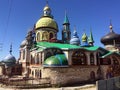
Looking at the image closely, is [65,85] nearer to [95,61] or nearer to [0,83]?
[95,61]

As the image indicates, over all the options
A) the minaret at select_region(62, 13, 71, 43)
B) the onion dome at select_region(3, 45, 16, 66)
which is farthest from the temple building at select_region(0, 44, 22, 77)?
the minaret at select_region(62, 13, 71, 43)

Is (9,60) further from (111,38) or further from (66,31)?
(111,38)

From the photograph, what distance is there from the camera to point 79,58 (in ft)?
83.3

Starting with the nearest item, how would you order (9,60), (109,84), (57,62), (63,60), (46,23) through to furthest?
1. (109,84)
2. (57,62)
3. (63,60)
4. (9,60)
5. (46,23)

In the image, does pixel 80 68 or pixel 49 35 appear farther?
pixel 49 35

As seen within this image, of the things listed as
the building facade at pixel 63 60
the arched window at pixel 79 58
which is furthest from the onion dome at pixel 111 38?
the arched window at pixel 79 58

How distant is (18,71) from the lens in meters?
32.6

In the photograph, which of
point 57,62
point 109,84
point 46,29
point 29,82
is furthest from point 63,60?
point 46,29

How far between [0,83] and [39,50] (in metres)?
7.90

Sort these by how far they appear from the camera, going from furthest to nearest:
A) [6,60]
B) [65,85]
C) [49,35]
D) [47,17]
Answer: [47,17] < [49,35] < [6,60] < [65,85]

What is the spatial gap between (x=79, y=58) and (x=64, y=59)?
331 centimetres

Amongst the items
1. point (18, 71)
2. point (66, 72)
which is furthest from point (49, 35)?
point (66, 72)

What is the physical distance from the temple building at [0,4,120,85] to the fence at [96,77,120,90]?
8294 millimetres

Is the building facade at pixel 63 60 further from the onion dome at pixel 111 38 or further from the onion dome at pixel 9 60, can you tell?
the onion dome at pixel 111 38
